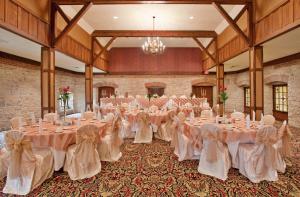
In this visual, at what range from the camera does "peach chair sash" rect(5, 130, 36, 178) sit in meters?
3.07

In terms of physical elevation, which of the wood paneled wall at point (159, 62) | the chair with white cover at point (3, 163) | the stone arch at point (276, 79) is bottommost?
the chair with white cover at point (3, 163)

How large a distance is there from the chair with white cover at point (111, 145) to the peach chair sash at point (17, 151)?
144 centimetres

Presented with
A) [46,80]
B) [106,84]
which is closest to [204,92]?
[106,84]

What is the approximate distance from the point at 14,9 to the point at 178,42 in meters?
9.60

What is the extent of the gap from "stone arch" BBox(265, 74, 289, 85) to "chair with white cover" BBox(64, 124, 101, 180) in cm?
875

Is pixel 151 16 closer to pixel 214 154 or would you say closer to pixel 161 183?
pixel 214 154

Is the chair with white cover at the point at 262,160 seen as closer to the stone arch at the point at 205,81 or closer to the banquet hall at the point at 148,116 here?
the banquet hall at the point at 148,116

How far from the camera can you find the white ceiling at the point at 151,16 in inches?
300

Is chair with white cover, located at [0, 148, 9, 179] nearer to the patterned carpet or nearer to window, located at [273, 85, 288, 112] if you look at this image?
the patterned carpet

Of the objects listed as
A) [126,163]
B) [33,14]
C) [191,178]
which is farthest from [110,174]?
[33,14]

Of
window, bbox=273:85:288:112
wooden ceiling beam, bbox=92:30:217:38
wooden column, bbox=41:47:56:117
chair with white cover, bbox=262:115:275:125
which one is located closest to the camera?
chair with white cover, bbox=262:115:275:125

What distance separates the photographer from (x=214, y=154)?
367cm

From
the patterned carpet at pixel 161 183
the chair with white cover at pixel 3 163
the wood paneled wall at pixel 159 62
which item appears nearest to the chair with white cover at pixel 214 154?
the patterned carpet at pixel 161 183

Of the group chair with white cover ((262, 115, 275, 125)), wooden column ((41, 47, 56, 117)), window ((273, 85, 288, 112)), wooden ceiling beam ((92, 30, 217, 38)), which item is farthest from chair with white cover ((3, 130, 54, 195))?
window ((273, 85, 288, 112))
